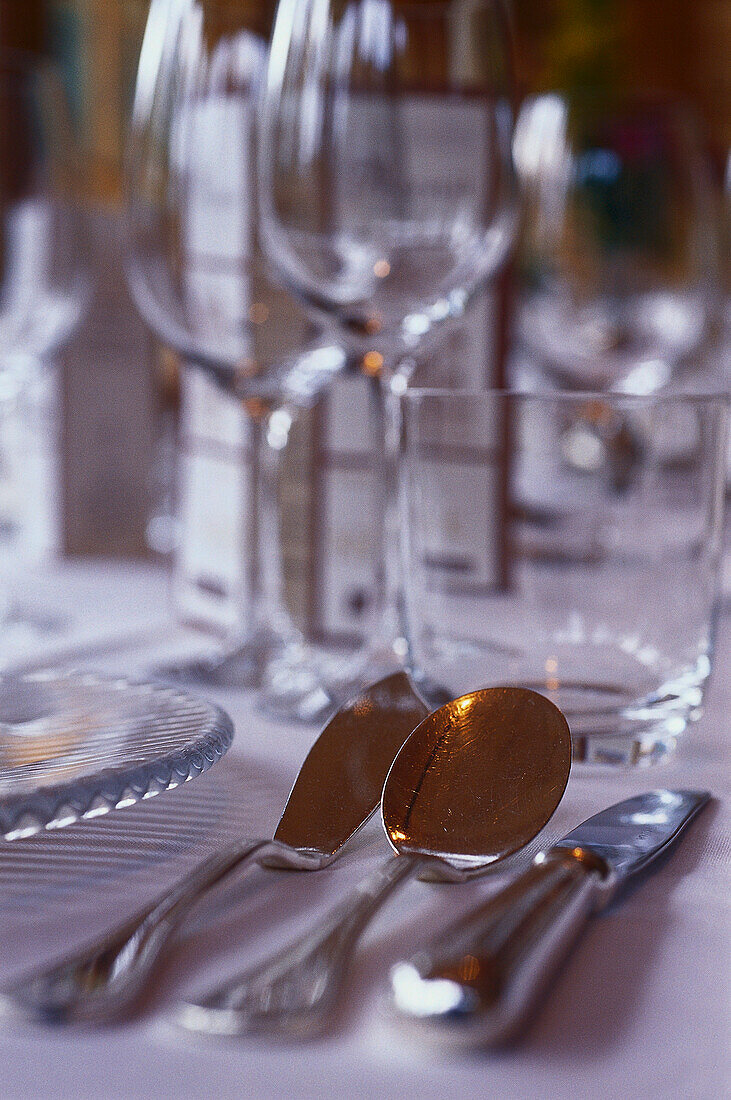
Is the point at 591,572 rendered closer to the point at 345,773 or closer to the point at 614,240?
the point at 345,773

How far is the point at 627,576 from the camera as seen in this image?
0.41m

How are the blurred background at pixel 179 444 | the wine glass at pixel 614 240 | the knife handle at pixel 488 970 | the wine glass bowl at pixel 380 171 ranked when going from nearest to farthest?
the knife handle at pixel 488 970 < the wine glass bowl at pixel 380 171 < the blurred background at pixel 179 444 < the wine glass at pixel 614 240

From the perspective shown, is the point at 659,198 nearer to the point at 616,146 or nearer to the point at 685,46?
the point at 616,146

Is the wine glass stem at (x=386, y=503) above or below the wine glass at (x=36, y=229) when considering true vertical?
below

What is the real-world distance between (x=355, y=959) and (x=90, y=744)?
0.11 metres

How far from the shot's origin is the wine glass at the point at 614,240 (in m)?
0.93

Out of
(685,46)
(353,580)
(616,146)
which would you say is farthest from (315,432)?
(685,46)

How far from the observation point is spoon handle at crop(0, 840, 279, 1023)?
0.71 feet

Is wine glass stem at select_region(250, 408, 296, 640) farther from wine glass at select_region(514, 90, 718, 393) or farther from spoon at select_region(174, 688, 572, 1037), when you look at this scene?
wine glass at select_region(514, 90, 718, 393)

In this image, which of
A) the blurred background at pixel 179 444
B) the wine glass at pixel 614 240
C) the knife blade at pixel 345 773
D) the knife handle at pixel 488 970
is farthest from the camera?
the wine glass at pixel 614 240

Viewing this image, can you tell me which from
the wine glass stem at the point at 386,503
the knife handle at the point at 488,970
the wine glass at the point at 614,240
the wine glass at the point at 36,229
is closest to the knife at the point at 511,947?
the knife handle at the point at 488,970

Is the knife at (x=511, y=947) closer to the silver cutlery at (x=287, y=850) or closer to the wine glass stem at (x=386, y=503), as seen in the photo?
the silver cutlery at (x=287, y=850)

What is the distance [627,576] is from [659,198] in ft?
2.07

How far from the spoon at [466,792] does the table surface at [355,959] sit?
0.4 inches
